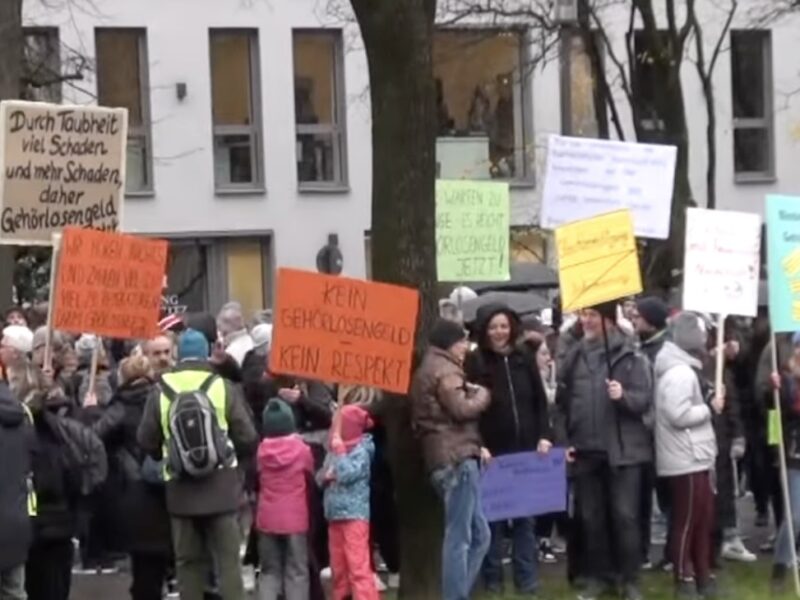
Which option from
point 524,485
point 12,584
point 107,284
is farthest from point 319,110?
point 12,584

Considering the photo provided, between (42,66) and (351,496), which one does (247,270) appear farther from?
(351,496)

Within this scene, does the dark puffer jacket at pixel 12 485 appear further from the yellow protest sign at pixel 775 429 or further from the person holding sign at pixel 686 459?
the yellow protest sign at pixel 775 429

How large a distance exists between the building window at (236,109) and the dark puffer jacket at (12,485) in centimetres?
2254

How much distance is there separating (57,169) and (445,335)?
301cm

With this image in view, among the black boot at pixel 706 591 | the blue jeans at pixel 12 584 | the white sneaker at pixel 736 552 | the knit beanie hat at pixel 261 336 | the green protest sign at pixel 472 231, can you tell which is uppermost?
the green protest sign at pixel 472 231

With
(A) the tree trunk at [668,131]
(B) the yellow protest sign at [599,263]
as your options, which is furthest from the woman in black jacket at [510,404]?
(A) the tree trunk at [668,131]

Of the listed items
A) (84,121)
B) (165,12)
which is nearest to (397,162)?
(84,121)

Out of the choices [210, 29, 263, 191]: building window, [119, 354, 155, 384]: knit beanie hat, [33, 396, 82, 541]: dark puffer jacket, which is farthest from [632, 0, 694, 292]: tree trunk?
[33, 396, 82, 541]: dark puffer jacket

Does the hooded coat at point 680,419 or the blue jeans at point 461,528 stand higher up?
the hooded coat at point 680,419

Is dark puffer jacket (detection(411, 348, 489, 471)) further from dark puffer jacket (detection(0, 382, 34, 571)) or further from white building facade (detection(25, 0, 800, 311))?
white building facade (detection(25, 0, 800, 311))

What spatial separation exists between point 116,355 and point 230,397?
16.1ft

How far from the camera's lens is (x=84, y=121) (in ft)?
44.8

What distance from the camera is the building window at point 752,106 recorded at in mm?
36188

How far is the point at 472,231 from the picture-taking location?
16938mm
